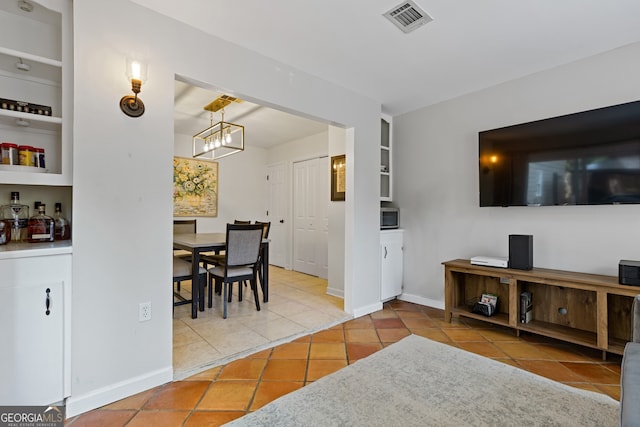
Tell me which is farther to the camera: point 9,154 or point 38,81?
point 38,81

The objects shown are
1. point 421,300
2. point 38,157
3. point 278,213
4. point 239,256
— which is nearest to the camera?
point 38,157

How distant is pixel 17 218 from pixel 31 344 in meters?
0.78

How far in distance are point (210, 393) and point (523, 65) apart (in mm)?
3561

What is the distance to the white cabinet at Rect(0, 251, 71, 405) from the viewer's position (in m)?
1.51

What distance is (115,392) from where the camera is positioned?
179 cm

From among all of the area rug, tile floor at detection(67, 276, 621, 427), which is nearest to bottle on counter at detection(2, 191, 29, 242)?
tile floor at detection(67, 276, 621, 427)

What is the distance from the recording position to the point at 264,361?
88.7 inches

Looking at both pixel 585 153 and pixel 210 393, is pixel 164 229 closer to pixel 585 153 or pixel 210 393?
pixel 210 393

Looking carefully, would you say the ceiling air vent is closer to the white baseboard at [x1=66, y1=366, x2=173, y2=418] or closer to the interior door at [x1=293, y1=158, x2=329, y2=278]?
the white baseboard at [x1=66, y1=366, x2=173, y2=418]

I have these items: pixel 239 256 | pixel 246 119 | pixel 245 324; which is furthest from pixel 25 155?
pixel 246 119

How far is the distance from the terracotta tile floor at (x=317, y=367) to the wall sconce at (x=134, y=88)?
173 cm

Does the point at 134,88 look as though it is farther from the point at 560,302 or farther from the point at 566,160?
the point at 560,302

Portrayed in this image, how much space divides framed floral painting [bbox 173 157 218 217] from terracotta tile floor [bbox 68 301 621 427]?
3.65 m

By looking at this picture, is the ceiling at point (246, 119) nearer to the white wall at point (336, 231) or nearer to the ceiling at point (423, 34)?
the white wall at point (336, 231)
